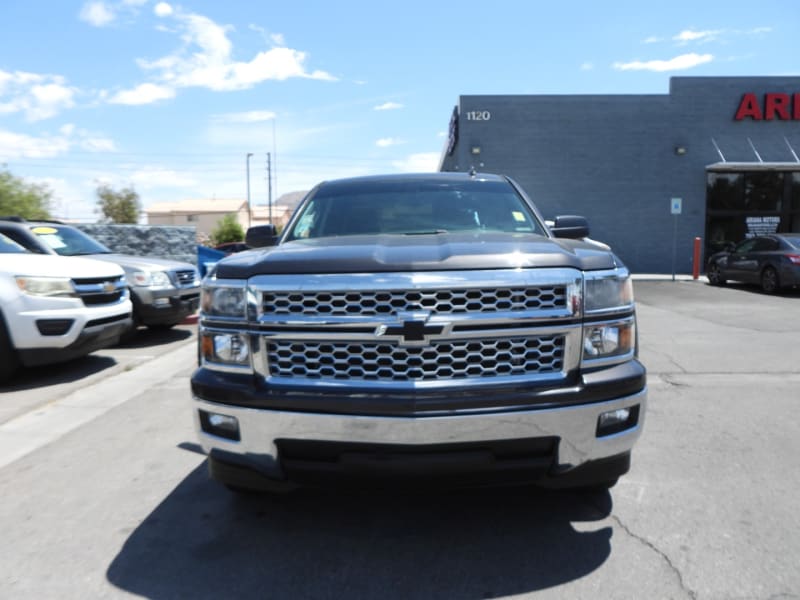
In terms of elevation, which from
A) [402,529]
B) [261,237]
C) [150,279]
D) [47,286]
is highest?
[261,237]

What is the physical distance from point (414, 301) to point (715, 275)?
17925 millimetres

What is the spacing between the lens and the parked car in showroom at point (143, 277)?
8.63m

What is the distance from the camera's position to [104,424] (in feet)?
16.2

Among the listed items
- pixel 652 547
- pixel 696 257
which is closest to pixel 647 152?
pixel 696 257

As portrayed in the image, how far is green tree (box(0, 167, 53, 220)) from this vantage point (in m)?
18.0

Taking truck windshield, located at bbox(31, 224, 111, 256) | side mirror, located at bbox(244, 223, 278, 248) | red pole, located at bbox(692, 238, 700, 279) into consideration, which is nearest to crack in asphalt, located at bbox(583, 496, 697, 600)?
side mirror, located at bbox(244, 223, 278, 248)

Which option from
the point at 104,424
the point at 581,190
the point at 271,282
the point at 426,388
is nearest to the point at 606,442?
the point at 426,388

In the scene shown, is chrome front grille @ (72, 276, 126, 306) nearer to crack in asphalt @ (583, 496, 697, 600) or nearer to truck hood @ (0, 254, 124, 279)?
truck hood @ (0, 254, 124, 279)

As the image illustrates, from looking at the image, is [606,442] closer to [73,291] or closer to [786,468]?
[786,468]

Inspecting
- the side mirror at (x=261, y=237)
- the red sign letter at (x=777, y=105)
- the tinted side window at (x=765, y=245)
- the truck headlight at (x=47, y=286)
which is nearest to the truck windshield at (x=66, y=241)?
the truck headlight at (x=47, y=286)

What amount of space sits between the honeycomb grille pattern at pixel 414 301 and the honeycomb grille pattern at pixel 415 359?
0.13m

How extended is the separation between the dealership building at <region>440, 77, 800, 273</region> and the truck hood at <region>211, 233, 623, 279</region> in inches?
798

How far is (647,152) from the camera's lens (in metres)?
23.0

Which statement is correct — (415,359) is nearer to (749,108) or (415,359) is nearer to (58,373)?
(58,373)
